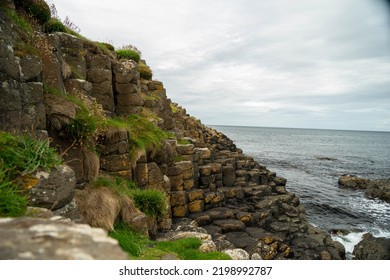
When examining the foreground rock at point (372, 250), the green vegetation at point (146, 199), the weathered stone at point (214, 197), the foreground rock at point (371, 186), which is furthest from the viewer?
the foreground rock at point (371, 186)

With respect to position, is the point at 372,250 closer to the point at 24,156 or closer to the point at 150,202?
the point at 150,202

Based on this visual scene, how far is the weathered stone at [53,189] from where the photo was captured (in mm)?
4011

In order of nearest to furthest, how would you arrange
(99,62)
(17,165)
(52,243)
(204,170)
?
(52,243) < (17,165) < (99,62) < (204,170)

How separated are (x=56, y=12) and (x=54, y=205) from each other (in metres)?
9.75

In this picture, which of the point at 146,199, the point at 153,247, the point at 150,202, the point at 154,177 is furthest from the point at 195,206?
the point at 153,247

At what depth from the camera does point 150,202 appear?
935 cm

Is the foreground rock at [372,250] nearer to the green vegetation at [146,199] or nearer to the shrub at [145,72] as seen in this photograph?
the green vegetation at [146,199]

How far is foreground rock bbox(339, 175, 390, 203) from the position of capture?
31.8m

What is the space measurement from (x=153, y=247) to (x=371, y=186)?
126 ft

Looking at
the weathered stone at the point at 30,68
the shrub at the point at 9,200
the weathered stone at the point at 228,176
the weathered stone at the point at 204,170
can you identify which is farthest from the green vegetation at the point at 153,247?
the weathered stone at the point at 228,176

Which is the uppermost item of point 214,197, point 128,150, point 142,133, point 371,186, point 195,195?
point 142,133

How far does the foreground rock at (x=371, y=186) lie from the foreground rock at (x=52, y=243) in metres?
37.5

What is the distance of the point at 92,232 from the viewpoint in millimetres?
2381

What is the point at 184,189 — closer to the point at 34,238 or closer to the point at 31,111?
the point at 31,111
